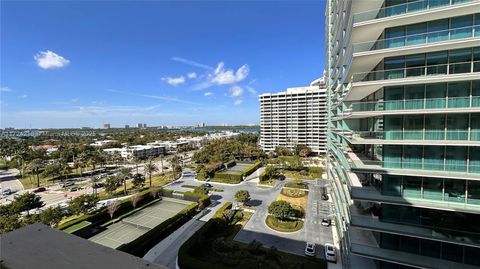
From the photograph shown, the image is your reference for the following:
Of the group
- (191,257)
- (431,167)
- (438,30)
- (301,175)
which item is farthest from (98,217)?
(301,175)

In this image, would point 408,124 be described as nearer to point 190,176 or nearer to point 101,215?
point 101,215

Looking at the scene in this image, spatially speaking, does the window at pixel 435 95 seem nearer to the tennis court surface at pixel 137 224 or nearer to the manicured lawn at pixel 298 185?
the tennis court surface at pixel 137 224

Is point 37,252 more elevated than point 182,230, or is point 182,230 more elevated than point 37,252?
point 37,252

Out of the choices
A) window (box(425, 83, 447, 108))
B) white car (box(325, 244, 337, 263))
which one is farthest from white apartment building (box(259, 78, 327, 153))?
window (box(425, 83, 447, 108))

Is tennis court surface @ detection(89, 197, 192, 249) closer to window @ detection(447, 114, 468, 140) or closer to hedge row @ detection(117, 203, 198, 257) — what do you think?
hedge row @ detection(117, 203, 198, 257)

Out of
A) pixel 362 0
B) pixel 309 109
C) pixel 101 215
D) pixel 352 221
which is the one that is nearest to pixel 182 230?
pixel 101 215

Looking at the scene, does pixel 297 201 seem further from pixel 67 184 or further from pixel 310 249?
pixel 67 184
